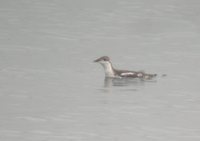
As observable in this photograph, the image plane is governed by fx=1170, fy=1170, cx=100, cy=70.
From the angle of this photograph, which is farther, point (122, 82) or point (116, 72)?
point (116, 72)

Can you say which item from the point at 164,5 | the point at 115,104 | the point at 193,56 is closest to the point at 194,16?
the point at 164,5

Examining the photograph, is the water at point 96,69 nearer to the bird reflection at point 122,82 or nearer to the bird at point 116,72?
the bird reflection at point 122,82

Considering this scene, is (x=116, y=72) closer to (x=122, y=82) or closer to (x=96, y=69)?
(x=122, y=82)

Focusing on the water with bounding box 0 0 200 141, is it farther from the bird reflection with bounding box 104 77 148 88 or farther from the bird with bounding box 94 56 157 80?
the bird with bounding box 94 56 157 80

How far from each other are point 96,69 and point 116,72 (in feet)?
3.03

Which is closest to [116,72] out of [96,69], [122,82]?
[122,82]

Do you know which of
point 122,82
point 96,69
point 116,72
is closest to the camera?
point 122,82

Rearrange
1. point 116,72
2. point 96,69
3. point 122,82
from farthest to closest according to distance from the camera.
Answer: point 96,69 → point 116,72 → point 122,82

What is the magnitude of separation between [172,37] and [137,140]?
12.6 meters

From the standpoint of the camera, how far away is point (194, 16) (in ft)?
128

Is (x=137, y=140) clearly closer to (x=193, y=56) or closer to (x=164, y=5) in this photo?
(x=193, y=56)

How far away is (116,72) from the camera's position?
102ft

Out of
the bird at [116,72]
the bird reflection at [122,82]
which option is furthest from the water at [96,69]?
the bird at [116,72]

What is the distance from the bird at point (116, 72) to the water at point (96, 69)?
0.67 ft
